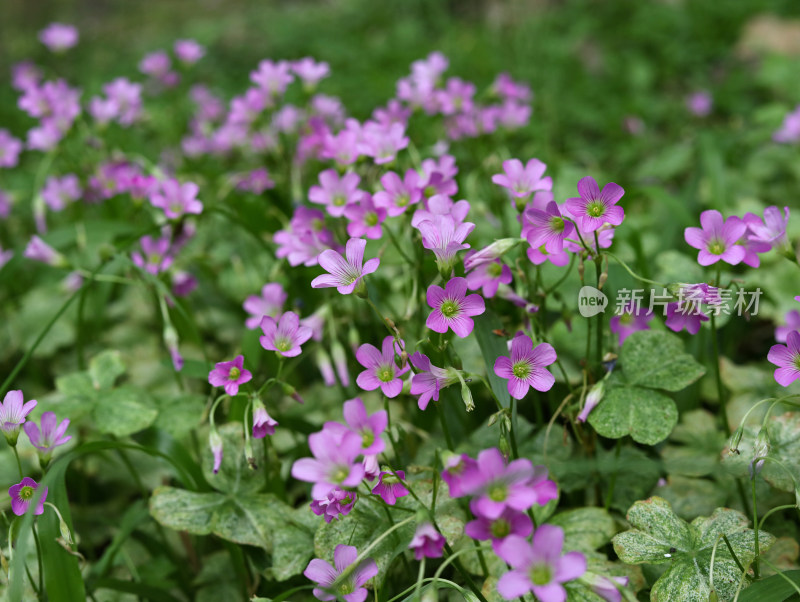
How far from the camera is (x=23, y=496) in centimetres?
139

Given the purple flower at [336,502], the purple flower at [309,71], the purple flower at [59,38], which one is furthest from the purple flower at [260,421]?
the purple flower at [59,38]

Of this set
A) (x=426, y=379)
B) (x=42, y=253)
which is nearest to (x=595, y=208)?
(x=426, y=379)

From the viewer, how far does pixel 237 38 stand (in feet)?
24.0

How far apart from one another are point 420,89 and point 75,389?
1499 mm

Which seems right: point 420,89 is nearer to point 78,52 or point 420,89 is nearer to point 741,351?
point 741,351

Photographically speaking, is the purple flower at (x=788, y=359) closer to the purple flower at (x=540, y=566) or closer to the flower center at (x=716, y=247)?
the flower center at (x=716, y=247)

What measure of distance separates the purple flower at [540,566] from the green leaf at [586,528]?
1.71 feet

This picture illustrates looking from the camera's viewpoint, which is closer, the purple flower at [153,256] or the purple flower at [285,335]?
the purple flower at [285,335]

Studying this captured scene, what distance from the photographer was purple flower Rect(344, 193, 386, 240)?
168 centimetres

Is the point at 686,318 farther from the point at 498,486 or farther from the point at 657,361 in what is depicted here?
the point at 498,486

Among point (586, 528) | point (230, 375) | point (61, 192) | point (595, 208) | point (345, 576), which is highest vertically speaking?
point (595, 208)

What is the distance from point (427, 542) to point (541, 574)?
0.69ft

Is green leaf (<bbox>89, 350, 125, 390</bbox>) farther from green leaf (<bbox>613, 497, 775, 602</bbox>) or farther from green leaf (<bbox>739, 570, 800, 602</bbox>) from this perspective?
green leaf (<bbox>739, 570, 800, 602</bbox>)

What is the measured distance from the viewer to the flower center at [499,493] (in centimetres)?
108
